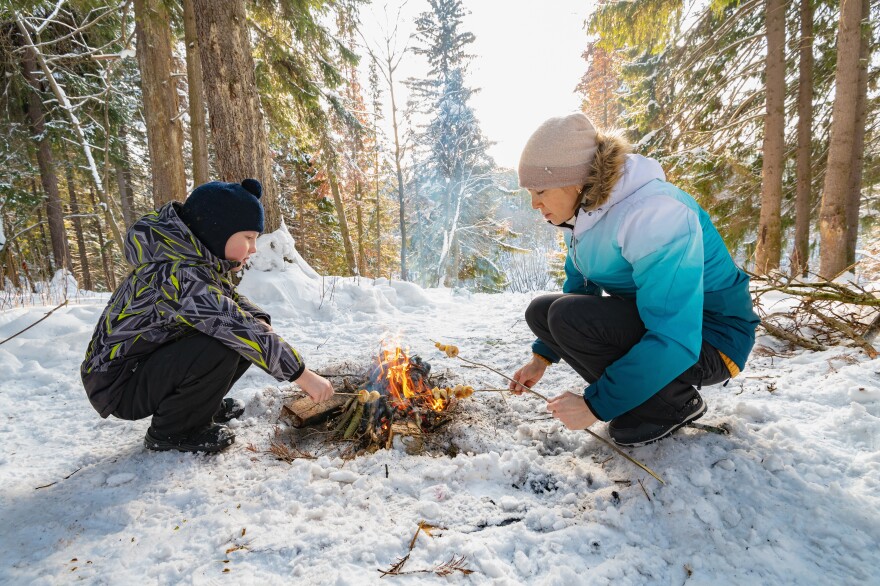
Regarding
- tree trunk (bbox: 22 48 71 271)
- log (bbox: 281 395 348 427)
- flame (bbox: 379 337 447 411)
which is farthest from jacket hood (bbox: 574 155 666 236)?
tree trunk (bbox: 22 48 71 271)

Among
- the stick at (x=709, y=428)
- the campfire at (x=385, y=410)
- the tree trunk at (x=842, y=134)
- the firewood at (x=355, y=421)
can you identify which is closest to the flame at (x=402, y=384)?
the campfire at (x=385, y=410)

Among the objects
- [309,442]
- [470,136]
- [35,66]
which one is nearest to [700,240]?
[309,442]

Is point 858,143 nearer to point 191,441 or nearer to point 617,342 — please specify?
point 617,342

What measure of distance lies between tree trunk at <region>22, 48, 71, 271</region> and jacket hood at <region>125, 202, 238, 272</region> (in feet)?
35.1

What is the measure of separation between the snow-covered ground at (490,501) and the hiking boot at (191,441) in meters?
0.05

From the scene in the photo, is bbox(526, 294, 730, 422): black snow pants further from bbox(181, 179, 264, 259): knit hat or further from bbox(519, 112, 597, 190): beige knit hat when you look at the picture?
bbox(181, 179, 264, 259): knit hat

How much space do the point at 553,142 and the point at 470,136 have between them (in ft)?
56.4

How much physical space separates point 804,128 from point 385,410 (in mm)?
8686

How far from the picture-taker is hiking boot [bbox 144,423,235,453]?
194cm

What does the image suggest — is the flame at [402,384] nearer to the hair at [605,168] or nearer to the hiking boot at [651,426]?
the hiking boot at [651,426]

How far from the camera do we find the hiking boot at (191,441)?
6.37 feet

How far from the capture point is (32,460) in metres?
1.97

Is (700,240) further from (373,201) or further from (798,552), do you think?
(373,201)

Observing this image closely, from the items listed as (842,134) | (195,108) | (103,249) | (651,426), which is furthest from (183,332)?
(103,249)
